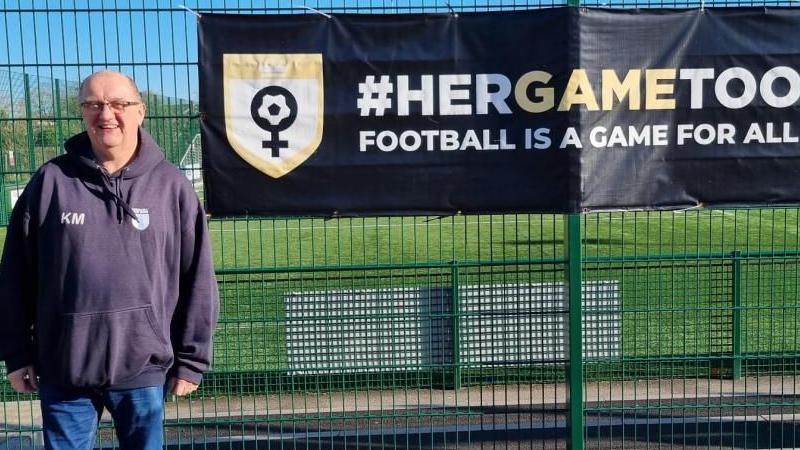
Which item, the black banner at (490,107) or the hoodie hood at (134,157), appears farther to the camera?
the black banner at (490,107)

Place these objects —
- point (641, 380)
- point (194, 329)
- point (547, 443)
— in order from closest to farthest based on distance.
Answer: point (194, 329) < point (547, 443) < point (641, 380)

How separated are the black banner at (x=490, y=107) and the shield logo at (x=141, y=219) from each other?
165 centimetres

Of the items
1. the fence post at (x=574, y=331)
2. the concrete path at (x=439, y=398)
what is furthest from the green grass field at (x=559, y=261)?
the concrete path at (x=439, y=398)

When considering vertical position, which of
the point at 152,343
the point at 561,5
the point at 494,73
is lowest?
the point at 152,343

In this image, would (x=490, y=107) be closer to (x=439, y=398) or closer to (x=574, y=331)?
(x=574, y=331)

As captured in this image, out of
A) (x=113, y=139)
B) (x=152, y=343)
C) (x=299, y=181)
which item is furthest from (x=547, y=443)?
(x=113, y=139)

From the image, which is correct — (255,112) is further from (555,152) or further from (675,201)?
(675,201)

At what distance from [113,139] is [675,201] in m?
3.27

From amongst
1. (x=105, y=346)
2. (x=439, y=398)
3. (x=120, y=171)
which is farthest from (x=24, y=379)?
(x=439, y=398)

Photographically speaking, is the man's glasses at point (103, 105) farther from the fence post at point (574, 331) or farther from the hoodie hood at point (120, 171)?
the fence post at point (574, 331)

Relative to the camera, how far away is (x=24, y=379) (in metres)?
3.14

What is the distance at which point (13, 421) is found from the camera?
6.25 m

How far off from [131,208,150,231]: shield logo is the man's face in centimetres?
26

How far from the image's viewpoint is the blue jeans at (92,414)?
122 inches
